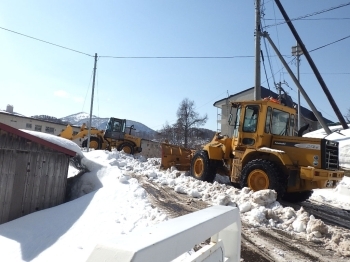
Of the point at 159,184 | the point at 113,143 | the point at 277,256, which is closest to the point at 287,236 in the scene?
the point at 277,256

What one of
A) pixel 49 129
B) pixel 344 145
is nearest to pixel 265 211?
pixel 344 145

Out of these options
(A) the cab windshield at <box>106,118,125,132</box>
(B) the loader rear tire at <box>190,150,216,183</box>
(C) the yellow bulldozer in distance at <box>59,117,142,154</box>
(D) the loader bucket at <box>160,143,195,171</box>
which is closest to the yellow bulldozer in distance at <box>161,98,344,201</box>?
(B) the loader rear tire at <box>190,150,216,183</box>

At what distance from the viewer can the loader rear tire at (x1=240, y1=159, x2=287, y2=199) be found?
311 inches

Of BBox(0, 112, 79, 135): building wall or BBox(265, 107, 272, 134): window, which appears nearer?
BBox(265, 107, 272, 134): window

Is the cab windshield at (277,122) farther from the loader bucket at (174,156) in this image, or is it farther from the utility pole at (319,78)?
the utility pole at (319,78)

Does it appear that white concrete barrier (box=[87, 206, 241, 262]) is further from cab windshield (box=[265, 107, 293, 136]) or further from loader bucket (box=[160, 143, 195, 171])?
loader bucket (box=[160, 143, 195, 171])

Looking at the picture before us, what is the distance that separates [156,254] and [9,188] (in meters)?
9.15

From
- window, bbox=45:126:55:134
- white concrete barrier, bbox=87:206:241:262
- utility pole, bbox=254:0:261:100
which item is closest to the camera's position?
white concrete barrier, bbox=87:206:241:262

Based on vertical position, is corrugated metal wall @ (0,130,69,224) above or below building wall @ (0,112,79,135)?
below

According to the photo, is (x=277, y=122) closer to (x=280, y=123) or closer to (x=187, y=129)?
(x=280, y=123)

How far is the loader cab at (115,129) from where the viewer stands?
23830 mm

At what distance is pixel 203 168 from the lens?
35.7 ft

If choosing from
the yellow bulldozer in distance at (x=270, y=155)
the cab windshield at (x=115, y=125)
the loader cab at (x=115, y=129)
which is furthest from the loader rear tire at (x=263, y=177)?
the cab windshield at (x=115, y=125)

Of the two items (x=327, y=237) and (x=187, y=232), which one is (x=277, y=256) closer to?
(x=327, y=237)
